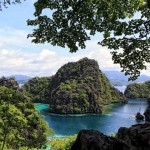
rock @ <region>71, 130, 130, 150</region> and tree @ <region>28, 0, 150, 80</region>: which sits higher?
tree @ <region>28, 0, 150, 80</region>

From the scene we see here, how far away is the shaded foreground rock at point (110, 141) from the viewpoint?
327 inches

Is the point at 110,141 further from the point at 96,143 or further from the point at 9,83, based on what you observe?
the point at 9,83

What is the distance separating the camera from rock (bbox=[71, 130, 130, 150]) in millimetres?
8281

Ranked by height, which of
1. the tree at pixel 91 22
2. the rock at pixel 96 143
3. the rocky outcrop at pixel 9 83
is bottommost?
the rock at pixel 96 143

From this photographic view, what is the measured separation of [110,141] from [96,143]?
1.50 ft

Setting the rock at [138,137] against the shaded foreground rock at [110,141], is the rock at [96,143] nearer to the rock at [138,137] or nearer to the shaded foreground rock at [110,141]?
the shaded foreground rock at [110,141]

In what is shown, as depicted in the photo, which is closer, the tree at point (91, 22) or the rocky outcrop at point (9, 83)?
the tree at point (91, 22)

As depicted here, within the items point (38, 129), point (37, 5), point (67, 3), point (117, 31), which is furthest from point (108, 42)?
point (38, 129)

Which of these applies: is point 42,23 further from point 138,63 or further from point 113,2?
point 138,63

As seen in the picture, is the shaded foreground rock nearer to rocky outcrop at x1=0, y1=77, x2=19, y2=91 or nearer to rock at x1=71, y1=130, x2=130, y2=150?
rock at x1=71, y1=130, x2=130, y2=150

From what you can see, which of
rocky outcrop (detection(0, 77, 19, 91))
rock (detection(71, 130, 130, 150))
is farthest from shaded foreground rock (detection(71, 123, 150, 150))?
rocky outcrop (detection(0, 77, 19, 91))

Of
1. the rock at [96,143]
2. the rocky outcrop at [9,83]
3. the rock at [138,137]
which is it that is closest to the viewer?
the rock at [96,143]

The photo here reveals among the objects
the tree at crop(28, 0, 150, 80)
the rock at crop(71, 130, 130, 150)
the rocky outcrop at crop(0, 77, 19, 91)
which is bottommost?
the rock at crop(71, 130, 130, 150)

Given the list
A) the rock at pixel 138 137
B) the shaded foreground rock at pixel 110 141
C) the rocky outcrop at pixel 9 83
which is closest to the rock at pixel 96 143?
the shaded foreground rock at pixel 110 141
